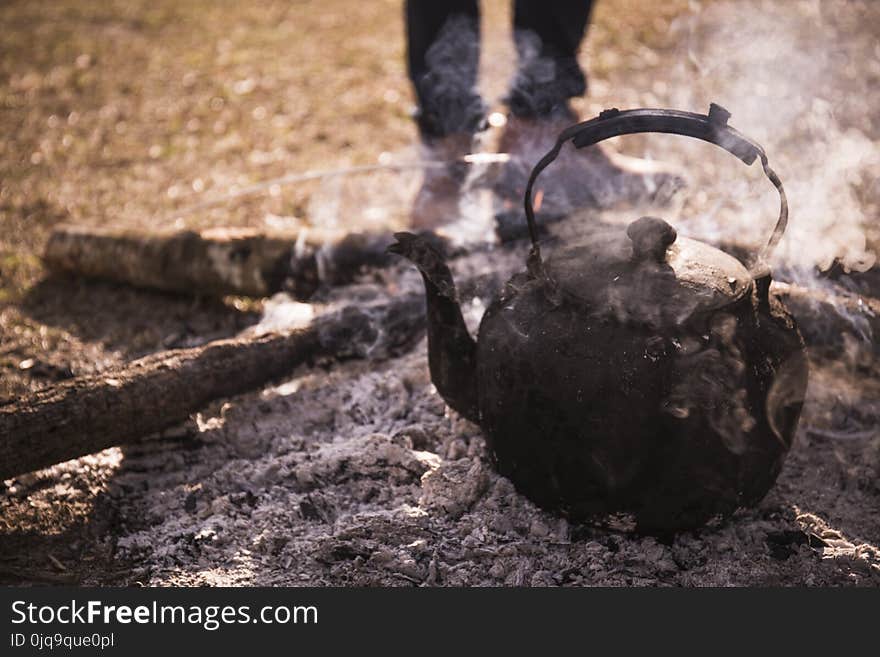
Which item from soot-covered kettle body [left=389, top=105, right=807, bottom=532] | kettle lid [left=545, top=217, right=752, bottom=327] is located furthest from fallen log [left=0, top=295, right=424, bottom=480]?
kettle lid [left=545, top=217, right=752, bottom=327]

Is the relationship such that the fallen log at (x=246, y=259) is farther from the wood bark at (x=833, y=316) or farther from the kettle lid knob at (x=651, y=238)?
the kettle lid knob at (x=651, y=238)

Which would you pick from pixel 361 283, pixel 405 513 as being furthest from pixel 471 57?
pixel 405 513

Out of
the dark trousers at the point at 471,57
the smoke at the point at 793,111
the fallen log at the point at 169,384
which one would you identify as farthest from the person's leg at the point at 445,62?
the fallen log at the point at 169,384

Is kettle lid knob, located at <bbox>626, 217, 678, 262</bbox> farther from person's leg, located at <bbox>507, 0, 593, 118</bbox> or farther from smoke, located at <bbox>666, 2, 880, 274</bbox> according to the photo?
person's leg, located at <bbox>507, 0, 593, 118</bbox>

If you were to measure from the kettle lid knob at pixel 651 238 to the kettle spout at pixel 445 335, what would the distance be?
1.80ft

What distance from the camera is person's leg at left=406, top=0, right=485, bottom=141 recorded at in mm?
4605

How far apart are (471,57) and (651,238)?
298 cm

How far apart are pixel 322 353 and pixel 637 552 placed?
160cm

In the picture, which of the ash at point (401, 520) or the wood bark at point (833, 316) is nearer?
the ash at point (401, 520)

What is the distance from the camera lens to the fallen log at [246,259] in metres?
4.01

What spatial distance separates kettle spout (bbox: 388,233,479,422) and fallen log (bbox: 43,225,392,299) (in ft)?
5.00

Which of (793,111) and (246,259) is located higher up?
(793,111)

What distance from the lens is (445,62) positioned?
4.79 m

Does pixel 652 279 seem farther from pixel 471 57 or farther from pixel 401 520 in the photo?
pixel 471 57
